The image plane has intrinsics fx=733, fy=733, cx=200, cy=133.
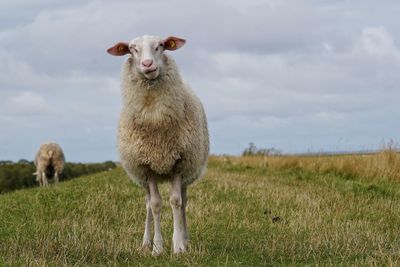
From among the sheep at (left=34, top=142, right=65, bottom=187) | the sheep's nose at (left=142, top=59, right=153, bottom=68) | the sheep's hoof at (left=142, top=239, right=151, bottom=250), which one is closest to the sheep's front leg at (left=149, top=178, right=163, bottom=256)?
the sheep's hoof at (left=142, top=239, right=151, bottom=250)

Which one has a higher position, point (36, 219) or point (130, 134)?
point (130, 134)

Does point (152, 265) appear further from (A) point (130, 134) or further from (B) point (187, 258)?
(A) point (130, 134)

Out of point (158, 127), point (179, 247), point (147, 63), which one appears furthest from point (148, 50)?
point (179, 247)

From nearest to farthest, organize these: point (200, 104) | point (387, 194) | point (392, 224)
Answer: point (200, 104), point (392, 224), point (387, 194)

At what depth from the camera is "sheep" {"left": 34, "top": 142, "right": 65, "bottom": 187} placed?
26188 mm

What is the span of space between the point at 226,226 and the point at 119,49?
3.34 meters

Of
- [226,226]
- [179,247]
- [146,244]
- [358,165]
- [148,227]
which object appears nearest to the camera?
[179,247]

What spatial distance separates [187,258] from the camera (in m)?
7.46

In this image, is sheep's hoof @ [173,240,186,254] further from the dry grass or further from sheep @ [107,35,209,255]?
the dry grass

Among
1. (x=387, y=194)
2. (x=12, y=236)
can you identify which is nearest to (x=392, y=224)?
(x=387, y=194)

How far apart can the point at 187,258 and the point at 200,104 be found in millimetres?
2376

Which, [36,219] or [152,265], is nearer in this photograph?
[152,265]

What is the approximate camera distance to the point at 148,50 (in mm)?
7801

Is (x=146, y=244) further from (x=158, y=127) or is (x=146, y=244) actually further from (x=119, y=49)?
(x=119, y=49)
